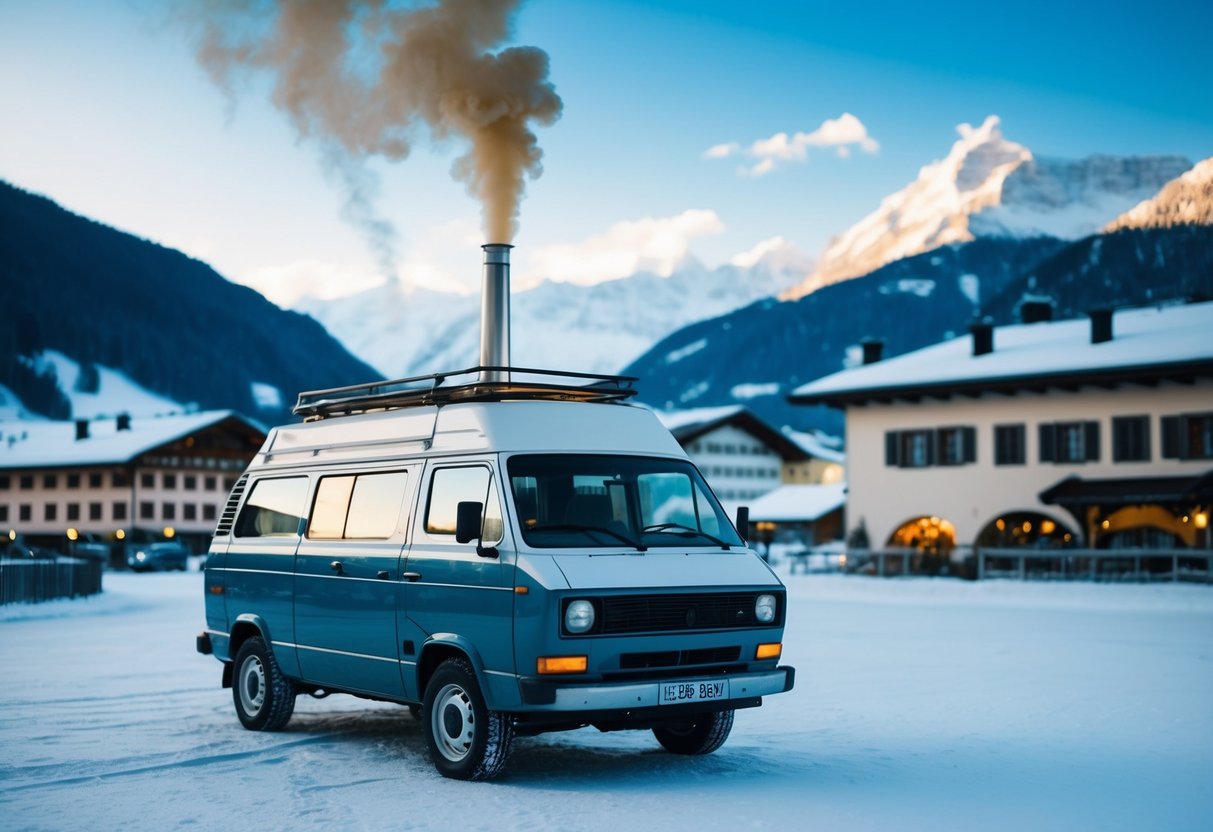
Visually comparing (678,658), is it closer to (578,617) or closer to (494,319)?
(578,617)

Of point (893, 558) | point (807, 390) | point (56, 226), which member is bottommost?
point (893, 558)

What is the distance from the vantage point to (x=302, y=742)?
11.4m

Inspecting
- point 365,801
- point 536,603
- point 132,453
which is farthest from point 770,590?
point 132,453

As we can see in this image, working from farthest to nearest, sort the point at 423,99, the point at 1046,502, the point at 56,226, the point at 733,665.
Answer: the point at 56,226 < the point at 1046,502 < the point at 423,99 < the point at 733,665

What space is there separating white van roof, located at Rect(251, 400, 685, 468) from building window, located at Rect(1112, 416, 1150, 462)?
3714cm

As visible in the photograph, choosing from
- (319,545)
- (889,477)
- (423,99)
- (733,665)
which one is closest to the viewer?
(733,665)

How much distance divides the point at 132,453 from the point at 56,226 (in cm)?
9398

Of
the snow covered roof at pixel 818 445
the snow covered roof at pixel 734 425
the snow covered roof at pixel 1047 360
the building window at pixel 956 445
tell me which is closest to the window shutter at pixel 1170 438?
the snow covered roof at pixel 1047 360

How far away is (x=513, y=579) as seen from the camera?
9172 mm

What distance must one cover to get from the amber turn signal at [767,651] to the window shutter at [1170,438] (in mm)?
37026

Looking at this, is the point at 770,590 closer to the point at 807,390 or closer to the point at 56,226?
the point at 807,390

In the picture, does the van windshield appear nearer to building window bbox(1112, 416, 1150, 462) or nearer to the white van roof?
the white van roof

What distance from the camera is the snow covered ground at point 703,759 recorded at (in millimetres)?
8398

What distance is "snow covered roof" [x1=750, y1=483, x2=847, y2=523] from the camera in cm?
8825
